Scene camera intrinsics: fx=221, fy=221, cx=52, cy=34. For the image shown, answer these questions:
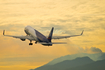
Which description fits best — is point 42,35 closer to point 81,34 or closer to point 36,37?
point 36,37

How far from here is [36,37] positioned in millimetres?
130250

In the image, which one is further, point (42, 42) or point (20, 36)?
point (20, 36)

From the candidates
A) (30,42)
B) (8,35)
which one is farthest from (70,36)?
(8,35)

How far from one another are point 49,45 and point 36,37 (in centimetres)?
1511

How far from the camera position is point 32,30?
139 metres

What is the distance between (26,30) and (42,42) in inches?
1109

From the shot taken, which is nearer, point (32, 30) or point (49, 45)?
point (49, 45)

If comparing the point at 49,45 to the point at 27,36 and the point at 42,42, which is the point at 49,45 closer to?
the point at 42,42

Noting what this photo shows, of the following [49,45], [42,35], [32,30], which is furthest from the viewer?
[32,30]

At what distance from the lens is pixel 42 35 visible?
423 ft

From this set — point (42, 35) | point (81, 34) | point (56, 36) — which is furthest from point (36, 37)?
point (81, 34)

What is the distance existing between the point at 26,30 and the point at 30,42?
1557 cm

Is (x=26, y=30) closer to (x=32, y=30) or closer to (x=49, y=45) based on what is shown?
(x=32, y=30)

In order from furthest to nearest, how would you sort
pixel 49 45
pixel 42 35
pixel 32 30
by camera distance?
1. pixel 32 30
2. pixel 42 35
3. pixel 49 45
